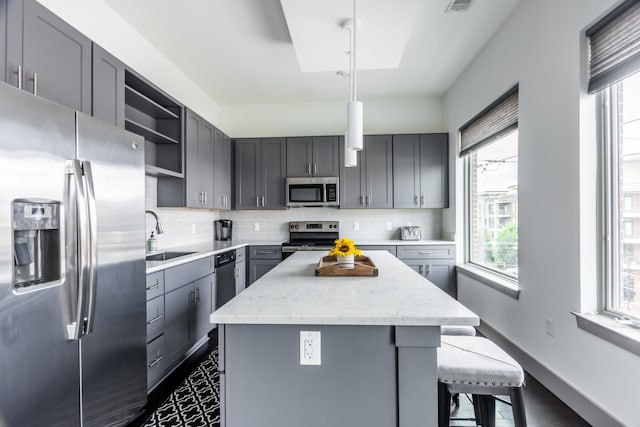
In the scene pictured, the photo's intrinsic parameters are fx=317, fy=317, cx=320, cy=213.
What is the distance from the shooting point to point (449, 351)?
137 cm

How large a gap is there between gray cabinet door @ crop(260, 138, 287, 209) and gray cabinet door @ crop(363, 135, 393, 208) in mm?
1170

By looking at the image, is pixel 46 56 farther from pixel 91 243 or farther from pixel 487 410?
pixel 487 410

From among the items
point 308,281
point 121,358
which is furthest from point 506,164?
point 121,358

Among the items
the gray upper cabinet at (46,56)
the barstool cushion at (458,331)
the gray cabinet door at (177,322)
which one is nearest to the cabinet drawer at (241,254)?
the gray cabinet door at (177,322)

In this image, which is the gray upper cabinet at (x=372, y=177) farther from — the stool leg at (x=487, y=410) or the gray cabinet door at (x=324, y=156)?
the stool leg at (x=487, y=410)

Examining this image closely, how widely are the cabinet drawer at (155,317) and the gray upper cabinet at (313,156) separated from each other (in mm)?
2603

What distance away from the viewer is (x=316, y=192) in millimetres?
4375

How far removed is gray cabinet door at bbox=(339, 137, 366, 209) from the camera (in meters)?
4.41

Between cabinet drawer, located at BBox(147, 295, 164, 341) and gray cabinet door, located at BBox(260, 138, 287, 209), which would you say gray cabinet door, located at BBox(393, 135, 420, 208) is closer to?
gray cabinet door, located at BBox(260, 138, 287, 209)

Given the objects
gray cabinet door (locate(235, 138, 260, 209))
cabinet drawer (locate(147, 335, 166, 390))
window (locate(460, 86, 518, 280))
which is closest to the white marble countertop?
cabinet drawer (locate(147, 335, 166, 390))

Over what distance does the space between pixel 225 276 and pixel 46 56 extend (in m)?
2.47

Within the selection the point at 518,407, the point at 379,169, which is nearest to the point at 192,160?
the point at 379,169

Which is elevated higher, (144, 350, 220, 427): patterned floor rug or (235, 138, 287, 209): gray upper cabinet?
(235, 138, 287, 209): gray upper cabinet

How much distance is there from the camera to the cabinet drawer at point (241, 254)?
3.99 meters
